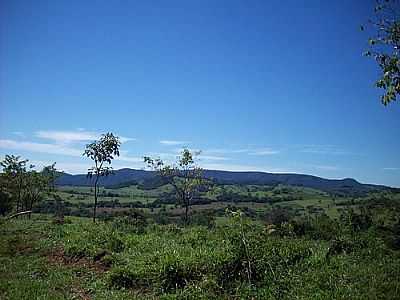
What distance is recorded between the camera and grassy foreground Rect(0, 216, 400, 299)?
10594 mm

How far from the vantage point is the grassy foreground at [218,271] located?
10594mm

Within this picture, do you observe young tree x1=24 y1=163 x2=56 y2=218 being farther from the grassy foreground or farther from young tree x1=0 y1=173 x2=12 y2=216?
the grassy foreground

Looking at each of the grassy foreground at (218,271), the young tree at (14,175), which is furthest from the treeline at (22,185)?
the grassy foreground at (218,271)

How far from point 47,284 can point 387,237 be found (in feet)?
42.2

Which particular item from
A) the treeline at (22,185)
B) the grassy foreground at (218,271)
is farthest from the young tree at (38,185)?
the grassy foreground at (218,271)

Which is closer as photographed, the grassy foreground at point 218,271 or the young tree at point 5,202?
the grassy foreground at point 218,271

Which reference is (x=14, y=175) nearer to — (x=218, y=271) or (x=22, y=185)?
(x=22, y=185)

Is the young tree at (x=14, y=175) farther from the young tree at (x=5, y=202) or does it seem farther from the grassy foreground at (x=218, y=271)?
the grassy foreground at (x=218, y=271)

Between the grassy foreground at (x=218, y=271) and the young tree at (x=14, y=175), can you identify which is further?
the young tree at (x=14, y=175)

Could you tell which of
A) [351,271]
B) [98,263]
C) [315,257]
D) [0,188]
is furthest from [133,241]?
[0,188]

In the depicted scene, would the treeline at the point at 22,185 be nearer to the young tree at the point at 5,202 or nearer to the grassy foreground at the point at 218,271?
the young tree at the point at 5,202

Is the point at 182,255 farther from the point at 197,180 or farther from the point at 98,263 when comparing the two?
the point at 197,180

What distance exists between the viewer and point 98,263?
14852 millimetres

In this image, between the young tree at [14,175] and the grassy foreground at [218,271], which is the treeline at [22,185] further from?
the grassy foreground at [218,271]
